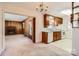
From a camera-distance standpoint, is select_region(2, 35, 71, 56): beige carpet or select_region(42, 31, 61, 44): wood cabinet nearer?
select_region(2, 35, 71, 56): beige carpet

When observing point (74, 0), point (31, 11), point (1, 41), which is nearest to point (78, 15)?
point (74, 0)

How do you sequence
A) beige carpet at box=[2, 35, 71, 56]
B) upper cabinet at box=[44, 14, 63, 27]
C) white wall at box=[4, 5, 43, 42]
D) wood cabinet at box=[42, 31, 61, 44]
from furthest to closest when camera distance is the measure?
upper cabinet at box=[44, 14, 63, 27], wood cabinet at box=[42, 31, 61, 44], white wall at box=[4, 5, 43, 42], beige carpet at box=[2, 35, 71, 56]

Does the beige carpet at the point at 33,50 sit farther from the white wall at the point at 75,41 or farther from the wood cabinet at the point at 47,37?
the wood cabinet at the point at 47,37

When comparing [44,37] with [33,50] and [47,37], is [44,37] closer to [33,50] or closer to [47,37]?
[47,37]

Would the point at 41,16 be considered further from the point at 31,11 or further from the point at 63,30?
the point at 63,30

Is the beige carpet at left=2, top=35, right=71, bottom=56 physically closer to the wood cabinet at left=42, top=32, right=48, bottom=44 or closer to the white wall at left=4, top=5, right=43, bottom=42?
the wood cabinet at left=42, top=32, right=48, bottom=44

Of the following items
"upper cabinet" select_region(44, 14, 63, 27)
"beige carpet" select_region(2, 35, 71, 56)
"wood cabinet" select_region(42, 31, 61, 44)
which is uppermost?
"upper cabinet" select_region(44, 14, 63, 27)

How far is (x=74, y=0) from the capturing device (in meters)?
3.34

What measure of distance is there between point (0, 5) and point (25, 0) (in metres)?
1.06

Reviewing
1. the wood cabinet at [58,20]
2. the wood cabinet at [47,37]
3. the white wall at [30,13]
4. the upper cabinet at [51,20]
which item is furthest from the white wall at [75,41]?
the wood cabinet at [58,20]

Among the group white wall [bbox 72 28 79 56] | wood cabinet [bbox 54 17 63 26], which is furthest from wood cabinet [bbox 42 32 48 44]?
white wall [bbox 72 28 79 56]

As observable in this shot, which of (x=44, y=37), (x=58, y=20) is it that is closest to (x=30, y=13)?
(x=44, y=37)

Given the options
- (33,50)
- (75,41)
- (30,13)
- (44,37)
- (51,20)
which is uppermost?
(30,13)

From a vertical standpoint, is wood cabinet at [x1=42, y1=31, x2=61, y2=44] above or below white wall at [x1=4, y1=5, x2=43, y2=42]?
below
